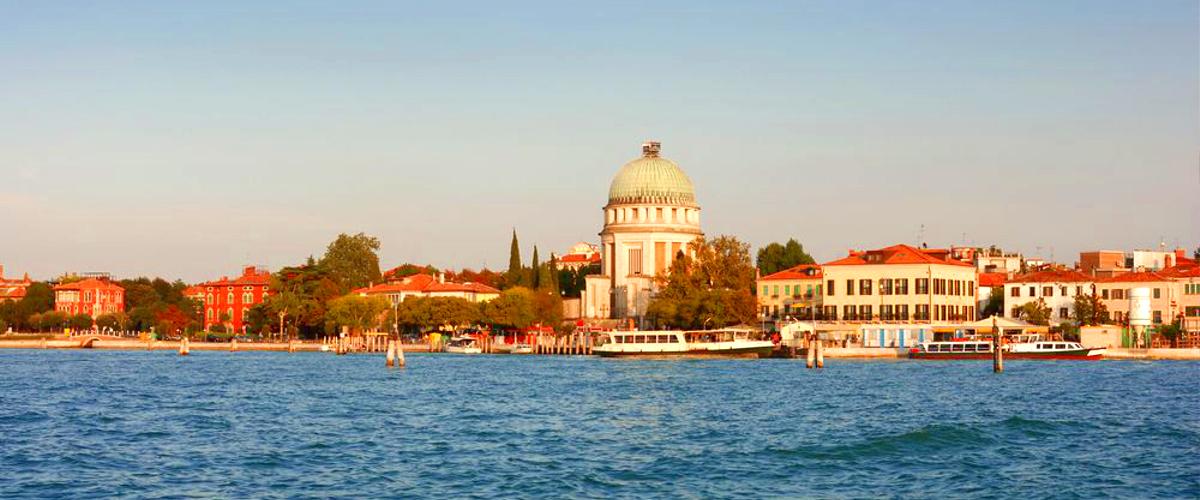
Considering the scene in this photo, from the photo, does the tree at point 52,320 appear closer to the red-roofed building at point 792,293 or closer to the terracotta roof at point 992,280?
the red-roofed building at point 792,293

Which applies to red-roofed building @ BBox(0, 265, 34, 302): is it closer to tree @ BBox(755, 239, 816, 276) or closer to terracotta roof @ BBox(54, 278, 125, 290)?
terracotta roof @ BBox(54, 278, 125, 290)

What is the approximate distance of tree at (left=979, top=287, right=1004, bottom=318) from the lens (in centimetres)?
8912

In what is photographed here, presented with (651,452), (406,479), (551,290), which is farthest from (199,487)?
(551,290)

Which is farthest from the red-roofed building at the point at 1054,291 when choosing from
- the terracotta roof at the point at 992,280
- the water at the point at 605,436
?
the water at the point at 605,436

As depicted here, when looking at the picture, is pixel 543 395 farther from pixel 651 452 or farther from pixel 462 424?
pixel 651 452

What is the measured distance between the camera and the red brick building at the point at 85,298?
444 feet

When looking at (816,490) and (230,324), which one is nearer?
(816,490)

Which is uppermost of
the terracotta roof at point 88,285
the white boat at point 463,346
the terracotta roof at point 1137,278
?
the terracotta roof at point 88,285

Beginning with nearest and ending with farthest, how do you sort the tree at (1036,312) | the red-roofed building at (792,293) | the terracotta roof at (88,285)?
1. the tree at (1036,312)
2. the red-roofed building at (792,293)
3. the terracotta roof at (88,285)

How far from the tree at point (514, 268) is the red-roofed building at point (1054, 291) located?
35995 millimetres

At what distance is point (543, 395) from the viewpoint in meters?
45.5

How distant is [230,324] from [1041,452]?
107185 mm

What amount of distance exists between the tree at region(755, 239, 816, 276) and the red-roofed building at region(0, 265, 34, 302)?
69.3 m

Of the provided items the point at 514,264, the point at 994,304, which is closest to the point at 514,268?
the point at 514,264
